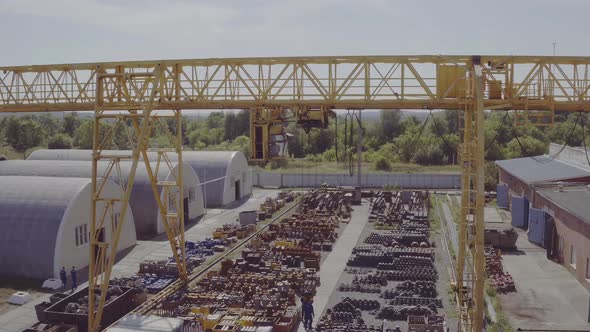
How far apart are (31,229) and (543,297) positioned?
55.3ft

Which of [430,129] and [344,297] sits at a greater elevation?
[430,129]

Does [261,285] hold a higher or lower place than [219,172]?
lower

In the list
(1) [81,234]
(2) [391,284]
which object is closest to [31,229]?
(1) [81,234]

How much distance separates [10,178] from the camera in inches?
886

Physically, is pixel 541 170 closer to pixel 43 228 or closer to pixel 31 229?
pixel 43 228

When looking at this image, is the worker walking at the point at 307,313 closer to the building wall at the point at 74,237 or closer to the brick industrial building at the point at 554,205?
the building wall at the point at 74,237

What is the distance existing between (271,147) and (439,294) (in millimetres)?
7288

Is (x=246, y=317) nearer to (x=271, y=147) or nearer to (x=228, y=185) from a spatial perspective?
(x=271, y=147)

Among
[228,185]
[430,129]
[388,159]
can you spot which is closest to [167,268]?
[228,185]

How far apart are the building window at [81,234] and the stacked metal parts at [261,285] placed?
180 inches

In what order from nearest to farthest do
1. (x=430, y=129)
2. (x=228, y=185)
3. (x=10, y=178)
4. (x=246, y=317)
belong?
(x=246, y=317)
(x=10, y=178)
(x=228, y=185)
(x=430, y=129)

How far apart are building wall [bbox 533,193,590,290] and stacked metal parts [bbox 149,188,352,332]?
7.68 m

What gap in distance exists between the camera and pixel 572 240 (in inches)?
810

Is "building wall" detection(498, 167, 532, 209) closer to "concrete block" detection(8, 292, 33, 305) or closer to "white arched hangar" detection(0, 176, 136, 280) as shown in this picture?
"white arched hangar" detection(0, 176, 136, 280)
